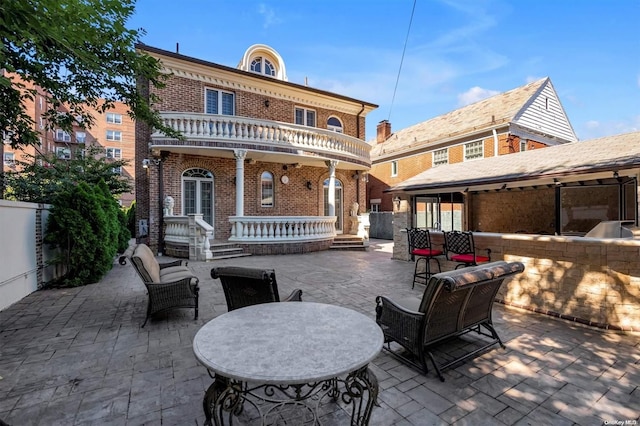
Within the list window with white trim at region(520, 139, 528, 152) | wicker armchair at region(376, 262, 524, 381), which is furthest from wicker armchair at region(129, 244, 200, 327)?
window with white trim at region(520, 139, 528, 152)

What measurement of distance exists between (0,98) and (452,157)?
1816 centimetres

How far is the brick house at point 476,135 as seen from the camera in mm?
14977

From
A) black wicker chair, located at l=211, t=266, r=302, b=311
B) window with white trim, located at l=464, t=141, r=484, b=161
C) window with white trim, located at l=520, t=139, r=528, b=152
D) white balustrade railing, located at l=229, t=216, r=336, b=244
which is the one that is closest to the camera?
black wicker chair, located at l=211, t=266, r=302, b=311

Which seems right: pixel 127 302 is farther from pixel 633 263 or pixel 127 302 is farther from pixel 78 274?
pixel 633 263

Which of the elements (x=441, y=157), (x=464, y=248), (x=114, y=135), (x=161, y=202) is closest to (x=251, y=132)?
(x=161, y=202)

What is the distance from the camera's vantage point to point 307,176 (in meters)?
14.4

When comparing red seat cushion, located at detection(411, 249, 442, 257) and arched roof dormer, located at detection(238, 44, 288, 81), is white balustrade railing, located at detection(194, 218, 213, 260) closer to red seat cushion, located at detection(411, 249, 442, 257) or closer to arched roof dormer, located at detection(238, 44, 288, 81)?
red seat cushion, located at detection(411, 249, 442, 257)

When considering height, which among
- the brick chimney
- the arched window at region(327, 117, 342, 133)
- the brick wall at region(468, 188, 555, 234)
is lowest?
the brick wall at region(468, 188, 555, 234)

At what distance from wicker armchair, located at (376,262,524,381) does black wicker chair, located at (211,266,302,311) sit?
1.21m

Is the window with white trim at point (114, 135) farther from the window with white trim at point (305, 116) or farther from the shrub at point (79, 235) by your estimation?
the shrub at point (79, 235)

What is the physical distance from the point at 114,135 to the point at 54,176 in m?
36.3

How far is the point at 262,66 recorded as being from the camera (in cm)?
1463

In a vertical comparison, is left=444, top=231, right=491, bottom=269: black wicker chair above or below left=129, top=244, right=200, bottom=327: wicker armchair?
above

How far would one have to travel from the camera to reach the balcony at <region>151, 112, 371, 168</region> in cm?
1063
